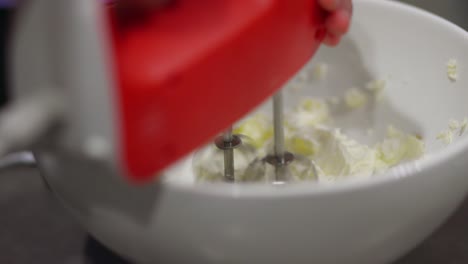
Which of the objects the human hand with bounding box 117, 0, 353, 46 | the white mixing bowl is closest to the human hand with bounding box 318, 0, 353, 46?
the human hand with bounding box 117, 0, 353, 46

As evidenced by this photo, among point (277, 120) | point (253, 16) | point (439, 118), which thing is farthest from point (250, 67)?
point (439, 118)

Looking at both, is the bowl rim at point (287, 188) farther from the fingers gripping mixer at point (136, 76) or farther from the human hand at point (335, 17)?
the human hand at point (335, 17)

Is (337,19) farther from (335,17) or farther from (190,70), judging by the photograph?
(190,70)

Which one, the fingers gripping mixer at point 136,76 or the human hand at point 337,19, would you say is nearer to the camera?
the fingers gripping mixer at point 136,76

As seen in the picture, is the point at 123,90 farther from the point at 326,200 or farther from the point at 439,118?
the point at 439,118

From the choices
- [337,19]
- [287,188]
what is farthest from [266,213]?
[337,19]

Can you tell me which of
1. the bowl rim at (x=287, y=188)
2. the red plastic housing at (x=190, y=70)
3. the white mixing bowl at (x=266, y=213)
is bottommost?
the white mixing bowl at (x=266, y=213)

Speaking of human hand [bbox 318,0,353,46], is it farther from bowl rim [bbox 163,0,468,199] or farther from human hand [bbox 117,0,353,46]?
bowl rim [bbox 163,0,468,199]

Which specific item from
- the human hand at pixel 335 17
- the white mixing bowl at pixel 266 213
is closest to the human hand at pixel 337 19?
the human hand at pixel 335 17
